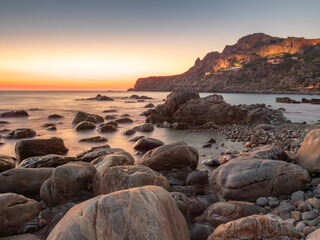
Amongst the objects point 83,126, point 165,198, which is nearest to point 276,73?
point 83,126

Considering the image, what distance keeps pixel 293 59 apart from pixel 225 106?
15108 centimetres

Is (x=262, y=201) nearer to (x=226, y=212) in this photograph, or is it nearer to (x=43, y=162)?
(x=226, y=212)

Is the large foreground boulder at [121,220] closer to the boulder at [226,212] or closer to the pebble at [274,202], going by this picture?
the boulder at [226,212]

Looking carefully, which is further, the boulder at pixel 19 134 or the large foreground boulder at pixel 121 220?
the boulder at pixel 19 134

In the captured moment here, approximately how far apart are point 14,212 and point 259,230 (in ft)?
15.4

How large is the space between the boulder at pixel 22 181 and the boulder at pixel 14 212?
1.07 metres

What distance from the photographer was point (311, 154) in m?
6.36

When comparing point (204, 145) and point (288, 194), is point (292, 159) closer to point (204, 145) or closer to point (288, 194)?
point (288, 194)

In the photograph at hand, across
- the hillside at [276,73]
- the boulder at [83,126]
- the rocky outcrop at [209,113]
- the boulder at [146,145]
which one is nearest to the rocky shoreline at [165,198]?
the boulder at [146,145]

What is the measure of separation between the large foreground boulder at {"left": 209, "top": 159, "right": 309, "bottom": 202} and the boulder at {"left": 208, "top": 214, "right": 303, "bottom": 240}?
6.46 feet

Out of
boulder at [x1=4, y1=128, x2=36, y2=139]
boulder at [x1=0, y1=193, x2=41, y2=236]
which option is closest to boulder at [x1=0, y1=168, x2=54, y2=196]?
boulder at [x1=0, y1=193, x2=41, y2=236]

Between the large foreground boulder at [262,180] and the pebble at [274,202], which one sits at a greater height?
the large foreground boulder at [262,180]

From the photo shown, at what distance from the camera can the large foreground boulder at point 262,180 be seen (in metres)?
5.13

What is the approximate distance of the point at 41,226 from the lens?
4.50 metres
